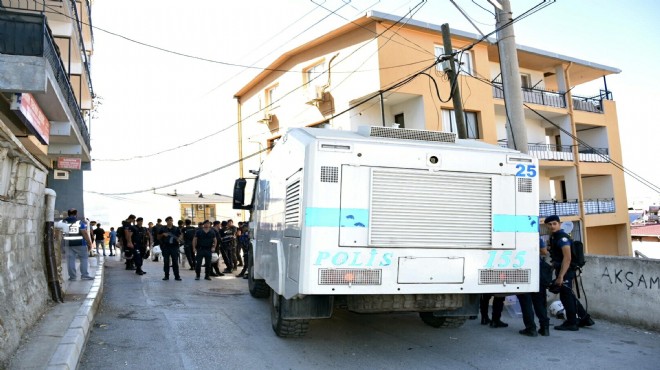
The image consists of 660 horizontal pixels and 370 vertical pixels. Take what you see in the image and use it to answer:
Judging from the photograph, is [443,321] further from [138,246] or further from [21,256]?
[138,246]

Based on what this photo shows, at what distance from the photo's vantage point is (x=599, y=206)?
26047 millimetres

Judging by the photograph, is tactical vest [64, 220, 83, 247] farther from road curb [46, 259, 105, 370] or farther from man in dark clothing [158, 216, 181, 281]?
road curb [46, 259, 105, 370]

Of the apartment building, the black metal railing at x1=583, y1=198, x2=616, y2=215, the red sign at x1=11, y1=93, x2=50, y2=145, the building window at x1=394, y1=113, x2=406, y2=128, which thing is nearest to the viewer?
the apartment building

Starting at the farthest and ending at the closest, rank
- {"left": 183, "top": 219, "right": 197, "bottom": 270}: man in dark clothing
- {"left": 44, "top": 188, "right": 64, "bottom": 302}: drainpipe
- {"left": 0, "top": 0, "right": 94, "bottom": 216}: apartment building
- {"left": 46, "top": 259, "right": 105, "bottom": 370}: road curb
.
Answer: {"left": 183, "top": 219, "right": 197, "bottom": 270}: man in dark clothing
{"left": 0, "top": 0, "right": 94, "bottom": 216}: apartment building
{"left": 44, "top": 188, "right": 64, "bottom": 302}: drainpipe
{"left": 46, "top": 259, "right": 105, "bottom": 370}: road curb

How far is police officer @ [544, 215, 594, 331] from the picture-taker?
22.1 feet

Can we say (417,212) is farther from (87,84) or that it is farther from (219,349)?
(87,84)

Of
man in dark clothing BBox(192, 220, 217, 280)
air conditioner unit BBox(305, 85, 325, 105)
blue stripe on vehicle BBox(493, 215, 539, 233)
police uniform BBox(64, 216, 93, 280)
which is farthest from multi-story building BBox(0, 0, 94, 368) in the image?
air conditioner unit BBox(305, 85, 325, 105)

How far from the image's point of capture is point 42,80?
9562 millimetres

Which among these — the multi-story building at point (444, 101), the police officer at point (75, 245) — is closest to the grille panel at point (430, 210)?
the police officer at point (75, 245)

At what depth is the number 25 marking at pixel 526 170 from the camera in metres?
5.61

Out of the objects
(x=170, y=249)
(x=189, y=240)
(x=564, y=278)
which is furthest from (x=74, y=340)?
(x=189, y=240)

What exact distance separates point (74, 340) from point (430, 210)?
4.15 meters

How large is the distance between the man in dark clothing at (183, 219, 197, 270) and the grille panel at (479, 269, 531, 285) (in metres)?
10.9

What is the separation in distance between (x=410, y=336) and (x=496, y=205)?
227 centimetres
